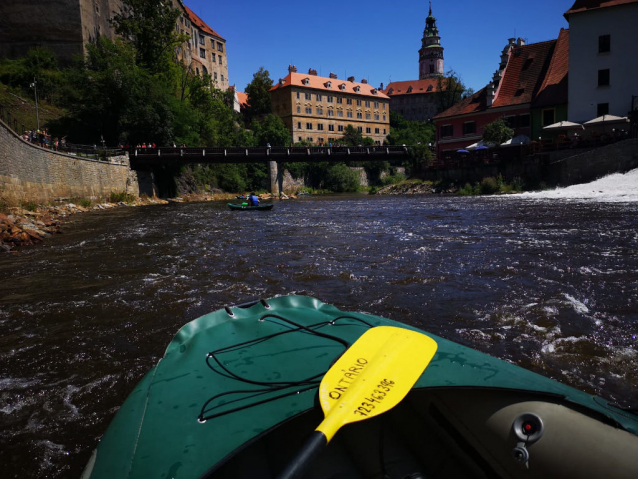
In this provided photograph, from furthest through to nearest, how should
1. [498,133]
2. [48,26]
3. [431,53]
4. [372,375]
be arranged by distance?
1. [431,53]
2. [48,26]
3. [498,133]
4. [372,375]

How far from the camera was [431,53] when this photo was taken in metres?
107

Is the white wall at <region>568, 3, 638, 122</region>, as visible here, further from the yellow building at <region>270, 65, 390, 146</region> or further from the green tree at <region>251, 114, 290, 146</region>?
the yellow building at <region>270, 65, 390, 146</region>

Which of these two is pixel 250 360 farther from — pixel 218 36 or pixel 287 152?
pixel 218 36

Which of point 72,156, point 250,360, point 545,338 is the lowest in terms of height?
point 545,338

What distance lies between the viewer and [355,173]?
210ft

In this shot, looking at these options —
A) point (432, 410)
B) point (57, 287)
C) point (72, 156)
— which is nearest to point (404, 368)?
point (432, 410)

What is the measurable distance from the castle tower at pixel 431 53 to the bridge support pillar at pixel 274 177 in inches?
2900

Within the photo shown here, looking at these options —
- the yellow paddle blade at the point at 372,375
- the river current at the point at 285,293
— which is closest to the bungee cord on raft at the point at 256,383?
the yellow paddle blade at the point at 372,375

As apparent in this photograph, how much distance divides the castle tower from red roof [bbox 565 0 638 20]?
261ft

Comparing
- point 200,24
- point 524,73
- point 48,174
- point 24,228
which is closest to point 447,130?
point 524,73

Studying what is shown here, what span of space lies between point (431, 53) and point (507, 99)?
7824 cm

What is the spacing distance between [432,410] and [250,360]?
Answer: 104 centimetres

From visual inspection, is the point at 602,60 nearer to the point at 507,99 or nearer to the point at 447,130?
the point at 507,99

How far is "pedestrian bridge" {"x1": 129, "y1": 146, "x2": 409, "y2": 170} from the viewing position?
36562mm
